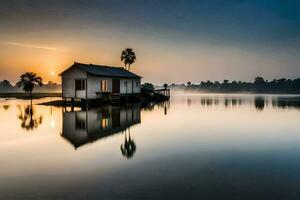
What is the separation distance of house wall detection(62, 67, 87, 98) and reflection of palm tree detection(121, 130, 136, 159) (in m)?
25.3

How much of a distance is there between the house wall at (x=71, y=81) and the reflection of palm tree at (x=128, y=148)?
82.9ft

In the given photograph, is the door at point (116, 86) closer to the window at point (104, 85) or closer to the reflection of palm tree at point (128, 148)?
the window at point (104, 85)

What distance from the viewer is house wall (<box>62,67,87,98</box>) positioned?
120 ft

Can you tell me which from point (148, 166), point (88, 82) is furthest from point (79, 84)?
point (148, 166)

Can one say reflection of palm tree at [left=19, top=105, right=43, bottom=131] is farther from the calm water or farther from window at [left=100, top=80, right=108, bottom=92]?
window at [left=100, top=80, right=108, bottom=92]

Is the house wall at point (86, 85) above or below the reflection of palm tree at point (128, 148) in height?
above

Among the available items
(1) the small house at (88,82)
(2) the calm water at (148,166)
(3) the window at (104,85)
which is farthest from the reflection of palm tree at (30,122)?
(3) the window at (104,85)

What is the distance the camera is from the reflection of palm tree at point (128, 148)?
33.1ft

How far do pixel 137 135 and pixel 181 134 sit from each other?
8.41ft

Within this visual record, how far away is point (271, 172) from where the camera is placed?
7719 mm

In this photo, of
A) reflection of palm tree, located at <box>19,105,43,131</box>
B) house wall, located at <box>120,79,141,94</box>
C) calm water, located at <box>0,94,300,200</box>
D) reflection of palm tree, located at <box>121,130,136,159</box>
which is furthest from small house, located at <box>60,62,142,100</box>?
reflection of palm tree, located at <box>121,130,136,159</box>

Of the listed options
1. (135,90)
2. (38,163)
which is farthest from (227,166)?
(135,90)

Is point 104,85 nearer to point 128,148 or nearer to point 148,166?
point 128,148

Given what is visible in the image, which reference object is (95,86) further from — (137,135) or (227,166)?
(227,166)
